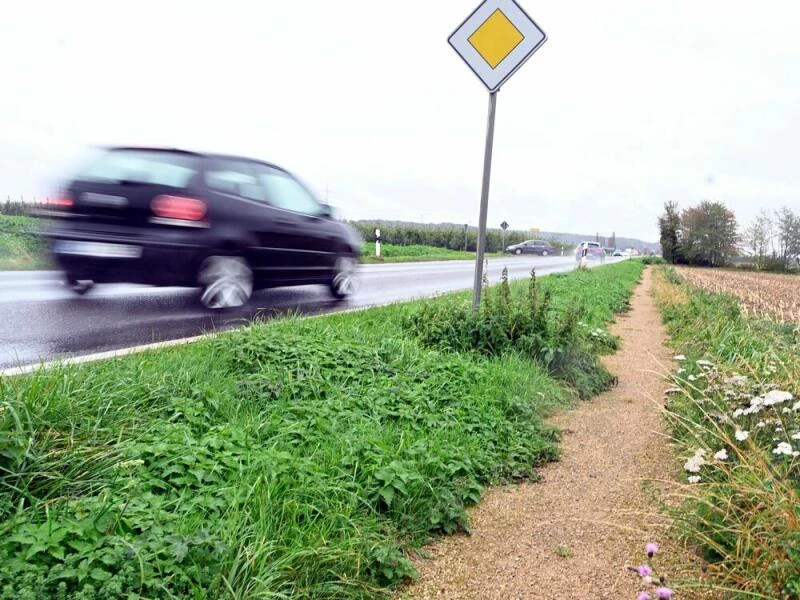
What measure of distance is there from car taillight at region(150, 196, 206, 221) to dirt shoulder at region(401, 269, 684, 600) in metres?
3.41

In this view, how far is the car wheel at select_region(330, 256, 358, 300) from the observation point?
23.3 feet

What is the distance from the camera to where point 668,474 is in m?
3.40

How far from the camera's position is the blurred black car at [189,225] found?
14.5ft

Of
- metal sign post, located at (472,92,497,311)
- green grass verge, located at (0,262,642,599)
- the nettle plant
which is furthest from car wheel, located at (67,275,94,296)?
the nettle plant

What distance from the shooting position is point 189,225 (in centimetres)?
498

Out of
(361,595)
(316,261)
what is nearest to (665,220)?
(316,261)

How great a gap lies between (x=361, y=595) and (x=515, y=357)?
10.7 feet

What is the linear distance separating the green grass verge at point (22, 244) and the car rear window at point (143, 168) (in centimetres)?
61

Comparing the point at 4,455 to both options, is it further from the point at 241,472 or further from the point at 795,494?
the point at 795,494

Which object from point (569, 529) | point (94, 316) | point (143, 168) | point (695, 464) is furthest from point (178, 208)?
point (695, 464)

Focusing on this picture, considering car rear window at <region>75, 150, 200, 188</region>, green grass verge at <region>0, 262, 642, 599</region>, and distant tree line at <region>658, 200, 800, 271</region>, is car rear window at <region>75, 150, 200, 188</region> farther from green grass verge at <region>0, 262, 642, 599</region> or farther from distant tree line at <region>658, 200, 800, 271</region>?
distant tree line at <region>658, 200, 800, 271</region>

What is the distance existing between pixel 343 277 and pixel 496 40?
3351 mm

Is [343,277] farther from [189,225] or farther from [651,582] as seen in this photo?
[651,582]

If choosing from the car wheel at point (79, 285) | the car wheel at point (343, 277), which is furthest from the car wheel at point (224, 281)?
the car wheel at point (343, 277)
